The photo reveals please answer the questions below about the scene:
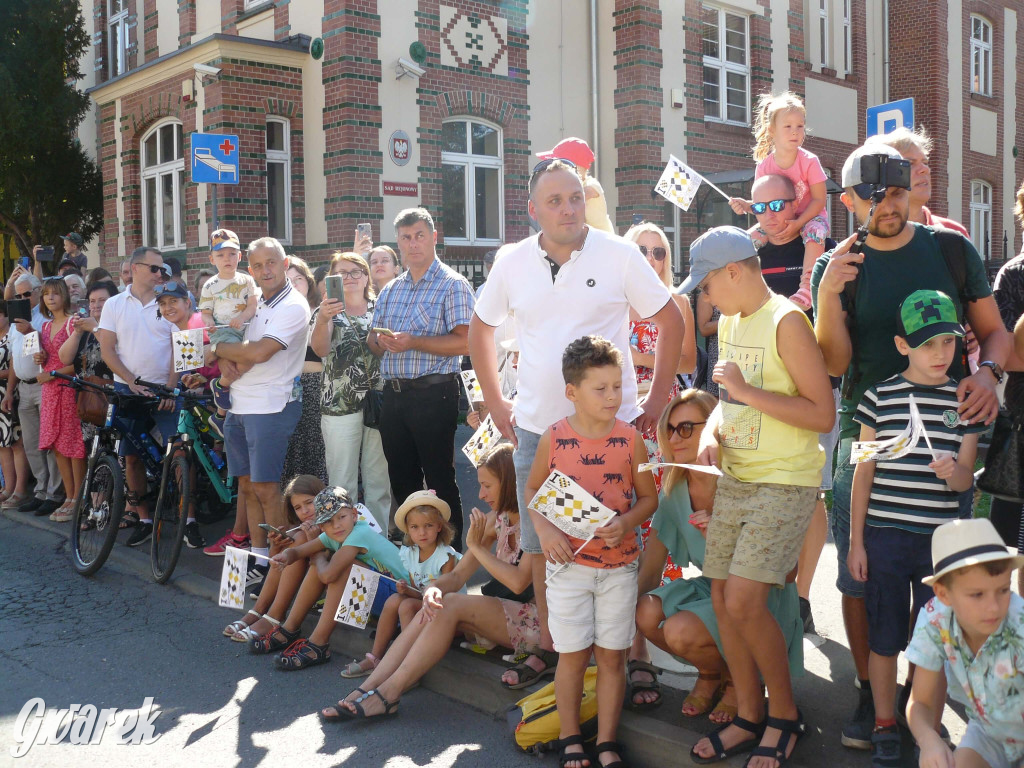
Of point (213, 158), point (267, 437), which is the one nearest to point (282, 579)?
point (267, 437)

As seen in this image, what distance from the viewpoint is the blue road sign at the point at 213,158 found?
10453 mm

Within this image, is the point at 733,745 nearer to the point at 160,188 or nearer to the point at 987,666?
the point at 987,666

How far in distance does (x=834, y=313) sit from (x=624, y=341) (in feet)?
3.43

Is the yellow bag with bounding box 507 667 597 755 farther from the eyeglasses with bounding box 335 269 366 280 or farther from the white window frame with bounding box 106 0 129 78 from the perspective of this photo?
the white window frame with bounding box 106 0 129 78

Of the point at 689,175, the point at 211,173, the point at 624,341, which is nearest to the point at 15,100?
→ the point at 211,173

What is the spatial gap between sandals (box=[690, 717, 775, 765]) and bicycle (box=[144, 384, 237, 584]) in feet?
13.6

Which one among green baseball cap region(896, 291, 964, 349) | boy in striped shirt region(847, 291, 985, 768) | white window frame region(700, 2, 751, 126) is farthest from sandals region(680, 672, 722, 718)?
white window frame region(700, 2, 751, 126)

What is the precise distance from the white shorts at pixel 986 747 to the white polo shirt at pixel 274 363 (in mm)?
4651

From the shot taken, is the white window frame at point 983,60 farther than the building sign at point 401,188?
Yes

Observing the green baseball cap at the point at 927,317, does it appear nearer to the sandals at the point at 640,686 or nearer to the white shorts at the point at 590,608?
the white shorts at the point at 590,608

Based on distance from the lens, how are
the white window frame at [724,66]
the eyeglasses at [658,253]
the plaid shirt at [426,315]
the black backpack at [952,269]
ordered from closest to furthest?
the black backpack at [952,269] < the eyeglasses at [658,253] < the plaid shirt at [426,315] < the white window frame at [724,66]

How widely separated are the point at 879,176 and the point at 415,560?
9.93ft

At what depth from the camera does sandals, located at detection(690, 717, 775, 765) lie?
143 inches

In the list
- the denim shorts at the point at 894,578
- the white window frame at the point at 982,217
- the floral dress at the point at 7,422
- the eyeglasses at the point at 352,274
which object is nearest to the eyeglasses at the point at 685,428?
the denim shorts at the point at 894,578
